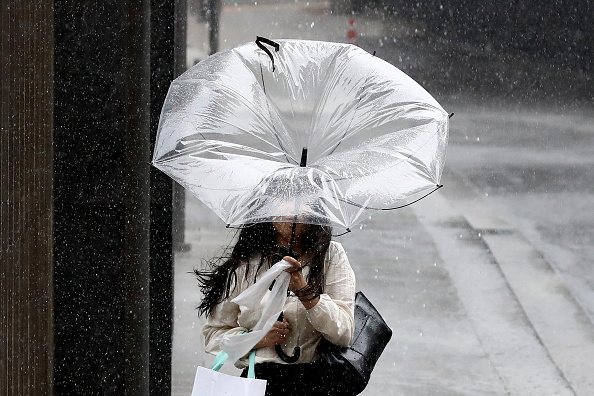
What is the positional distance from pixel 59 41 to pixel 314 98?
181 cm

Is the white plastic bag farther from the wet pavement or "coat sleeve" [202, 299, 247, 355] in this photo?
the wet pavement

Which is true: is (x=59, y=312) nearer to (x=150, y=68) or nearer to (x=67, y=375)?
(x=67, y=375)

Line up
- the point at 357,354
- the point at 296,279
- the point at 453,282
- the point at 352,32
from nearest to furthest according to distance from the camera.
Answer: the point at 296,279 → the point at 357,354 → the point at 453,282 → the point at 352,32

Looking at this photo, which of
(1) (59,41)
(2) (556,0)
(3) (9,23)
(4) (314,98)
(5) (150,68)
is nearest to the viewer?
(4) (314,98)

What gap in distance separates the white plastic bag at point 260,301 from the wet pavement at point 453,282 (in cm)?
297

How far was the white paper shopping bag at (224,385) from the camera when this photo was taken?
2922 mm

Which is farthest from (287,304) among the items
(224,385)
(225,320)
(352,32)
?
(352,32)

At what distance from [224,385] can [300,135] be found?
2.82 feet

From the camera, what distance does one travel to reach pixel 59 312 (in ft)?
14.8

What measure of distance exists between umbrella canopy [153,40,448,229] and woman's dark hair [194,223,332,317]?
24 cm

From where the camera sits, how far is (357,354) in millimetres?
3180

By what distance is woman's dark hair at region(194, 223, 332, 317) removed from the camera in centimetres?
316

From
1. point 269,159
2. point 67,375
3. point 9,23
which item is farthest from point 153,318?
point 269,159

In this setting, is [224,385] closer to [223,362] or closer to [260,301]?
[223,362]
